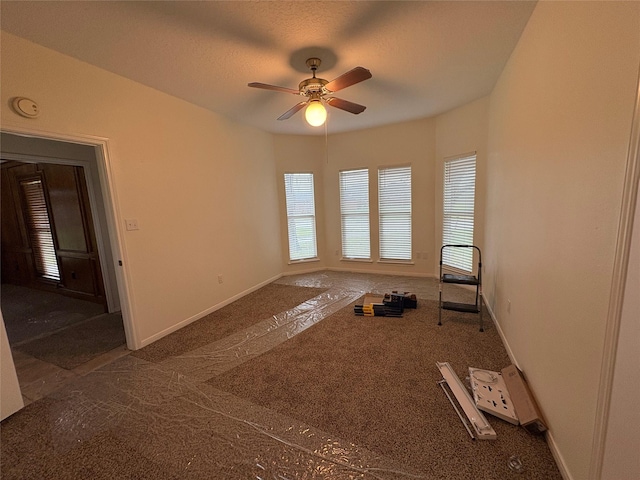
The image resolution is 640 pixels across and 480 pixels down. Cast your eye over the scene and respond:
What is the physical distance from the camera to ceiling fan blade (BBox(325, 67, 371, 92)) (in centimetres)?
191

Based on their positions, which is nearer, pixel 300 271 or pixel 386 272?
pixel 386 272

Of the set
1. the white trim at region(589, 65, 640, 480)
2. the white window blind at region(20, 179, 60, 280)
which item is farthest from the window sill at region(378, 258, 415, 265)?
the white window blind at region(20, 179, 60, 280)

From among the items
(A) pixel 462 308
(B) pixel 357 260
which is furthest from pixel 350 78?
(B) pixel 357 260

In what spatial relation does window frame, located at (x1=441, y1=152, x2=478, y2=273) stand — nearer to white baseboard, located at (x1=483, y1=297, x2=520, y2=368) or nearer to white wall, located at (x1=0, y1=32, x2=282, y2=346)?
white baseboard, located at (x1=483, y1=297, x2=520, y2=368)

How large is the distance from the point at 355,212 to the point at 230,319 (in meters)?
3.01

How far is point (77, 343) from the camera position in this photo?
2.80 metres

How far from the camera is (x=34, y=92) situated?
6.38ft

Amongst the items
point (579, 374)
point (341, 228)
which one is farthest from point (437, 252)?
point (579, 374)

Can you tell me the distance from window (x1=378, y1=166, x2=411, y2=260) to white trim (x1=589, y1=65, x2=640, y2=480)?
3.80 meters

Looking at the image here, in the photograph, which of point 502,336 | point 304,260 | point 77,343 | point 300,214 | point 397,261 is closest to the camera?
point 502,336

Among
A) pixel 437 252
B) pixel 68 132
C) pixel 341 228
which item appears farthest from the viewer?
pixel 341 228

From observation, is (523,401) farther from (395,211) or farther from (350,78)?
(395,211)

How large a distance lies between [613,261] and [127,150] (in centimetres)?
350

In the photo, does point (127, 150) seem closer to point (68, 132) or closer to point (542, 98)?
point (68, 132)
